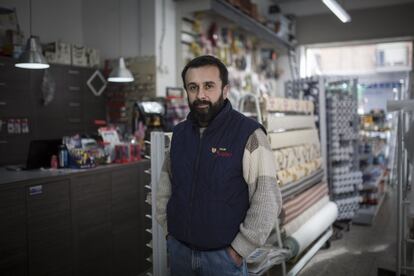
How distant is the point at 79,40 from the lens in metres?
6.92

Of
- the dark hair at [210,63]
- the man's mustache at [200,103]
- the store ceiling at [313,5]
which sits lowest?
the man's mustache at [200,103]

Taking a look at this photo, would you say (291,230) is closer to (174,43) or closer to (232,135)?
(232,135)

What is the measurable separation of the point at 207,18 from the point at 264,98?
3627 mm

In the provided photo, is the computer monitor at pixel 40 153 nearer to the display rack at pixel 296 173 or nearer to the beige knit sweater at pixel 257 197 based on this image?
the display rack at pixel 296 173

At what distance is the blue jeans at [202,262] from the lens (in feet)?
6.53

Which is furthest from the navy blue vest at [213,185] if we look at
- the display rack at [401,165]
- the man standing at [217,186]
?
the display rack at [401,165]

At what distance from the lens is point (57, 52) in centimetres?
587

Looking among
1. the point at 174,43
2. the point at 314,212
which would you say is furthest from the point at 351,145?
the point at 174,43

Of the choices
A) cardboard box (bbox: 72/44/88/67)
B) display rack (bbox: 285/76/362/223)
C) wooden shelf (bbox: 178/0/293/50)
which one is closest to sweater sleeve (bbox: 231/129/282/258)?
display rack (bbox: 285/76/362/223)

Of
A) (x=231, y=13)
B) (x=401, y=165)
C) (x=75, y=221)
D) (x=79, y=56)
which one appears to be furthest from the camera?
(x=231, y=13)

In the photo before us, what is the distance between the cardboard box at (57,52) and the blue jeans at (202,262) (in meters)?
4.50

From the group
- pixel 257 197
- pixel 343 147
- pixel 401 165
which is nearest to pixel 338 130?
pixel 343 147

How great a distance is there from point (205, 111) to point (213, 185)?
1.22 ft

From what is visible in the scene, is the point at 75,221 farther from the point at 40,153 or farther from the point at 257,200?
the point at 257,200
